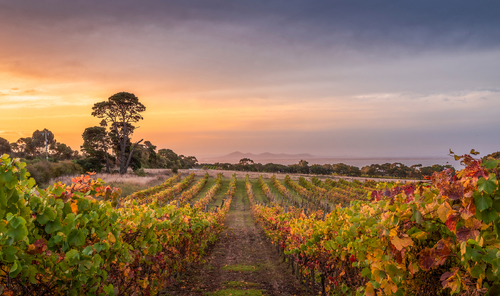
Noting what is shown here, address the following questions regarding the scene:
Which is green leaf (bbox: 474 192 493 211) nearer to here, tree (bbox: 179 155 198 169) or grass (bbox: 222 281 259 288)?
grass (bbox: 222 281 259 288)

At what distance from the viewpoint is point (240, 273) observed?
764 centimetres

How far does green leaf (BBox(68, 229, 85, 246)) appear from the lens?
2.43 m

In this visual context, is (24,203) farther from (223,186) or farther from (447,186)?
(223,186)

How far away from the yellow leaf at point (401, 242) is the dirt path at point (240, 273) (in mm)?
4648

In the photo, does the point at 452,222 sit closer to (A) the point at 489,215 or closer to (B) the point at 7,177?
(A) the point at 489,215

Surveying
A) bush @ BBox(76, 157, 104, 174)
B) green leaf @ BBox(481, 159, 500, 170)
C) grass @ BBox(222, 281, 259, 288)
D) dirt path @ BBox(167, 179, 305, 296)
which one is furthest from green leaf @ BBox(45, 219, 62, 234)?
bush @ BBox(76, 157, 104, 174)

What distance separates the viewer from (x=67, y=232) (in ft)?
7.83

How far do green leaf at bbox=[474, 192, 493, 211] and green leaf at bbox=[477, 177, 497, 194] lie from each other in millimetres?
71

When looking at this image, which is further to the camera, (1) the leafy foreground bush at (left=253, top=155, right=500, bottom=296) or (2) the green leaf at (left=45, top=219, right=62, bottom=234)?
(2) the green leaf at (left=45, top=219, right=62, bottom=234)

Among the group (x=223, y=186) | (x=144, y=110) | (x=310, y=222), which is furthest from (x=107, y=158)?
(x=310, y=222)

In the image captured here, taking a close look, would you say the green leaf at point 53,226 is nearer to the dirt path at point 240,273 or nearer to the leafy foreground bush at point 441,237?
the leafy foreground bush at point 441,237

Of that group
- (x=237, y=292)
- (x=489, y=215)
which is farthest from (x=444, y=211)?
(x=237, y=292)

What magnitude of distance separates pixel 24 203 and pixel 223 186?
34.0 metres

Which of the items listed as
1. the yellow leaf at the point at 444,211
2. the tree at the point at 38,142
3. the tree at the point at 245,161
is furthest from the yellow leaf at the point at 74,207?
the tree at the point at 38,142
